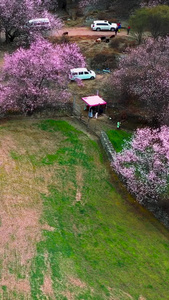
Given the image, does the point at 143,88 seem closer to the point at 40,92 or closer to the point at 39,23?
the point at 40,92

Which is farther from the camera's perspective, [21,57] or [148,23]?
[148,23]

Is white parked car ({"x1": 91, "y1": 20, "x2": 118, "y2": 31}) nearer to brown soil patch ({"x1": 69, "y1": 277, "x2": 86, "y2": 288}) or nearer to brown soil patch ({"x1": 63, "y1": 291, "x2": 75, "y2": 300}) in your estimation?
brown soil patch ({"x1": 69, "y1": 277, "x2": 86, "y2": 288})

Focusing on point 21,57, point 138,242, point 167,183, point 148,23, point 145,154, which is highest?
point 148,23

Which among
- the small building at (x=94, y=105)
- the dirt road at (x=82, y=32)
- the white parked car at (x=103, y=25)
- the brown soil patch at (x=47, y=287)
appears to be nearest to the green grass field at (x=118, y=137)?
the small building at (x=94, y=105)

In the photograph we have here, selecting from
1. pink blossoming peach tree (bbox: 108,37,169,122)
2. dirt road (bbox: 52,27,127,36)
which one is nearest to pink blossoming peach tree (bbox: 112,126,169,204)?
pink blossoming peach tree (bbox: 108,37,169,122)

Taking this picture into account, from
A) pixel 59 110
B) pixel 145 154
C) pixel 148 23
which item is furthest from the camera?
pixel 148 23

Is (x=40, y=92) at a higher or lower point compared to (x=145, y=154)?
higher

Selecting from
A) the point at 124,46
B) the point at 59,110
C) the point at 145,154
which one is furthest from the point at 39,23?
the point at 145,154
